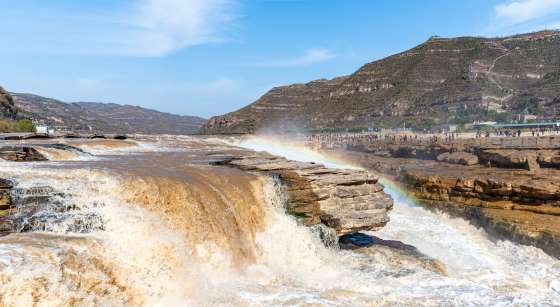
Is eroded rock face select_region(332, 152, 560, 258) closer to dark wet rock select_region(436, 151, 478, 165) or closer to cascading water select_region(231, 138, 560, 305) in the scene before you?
cascading water select_region(231, 138, 560, 305)

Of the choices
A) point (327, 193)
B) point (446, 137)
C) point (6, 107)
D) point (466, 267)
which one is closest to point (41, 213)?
point (327, 193)

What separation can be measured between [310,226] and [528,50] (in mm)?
95670

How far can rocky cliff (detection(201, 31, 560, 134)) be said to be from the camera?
78562 mm

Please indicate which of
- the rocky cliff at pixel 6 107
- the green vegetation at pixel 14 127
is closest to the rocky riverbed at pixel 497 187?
the green vegetation at pixel 14 127

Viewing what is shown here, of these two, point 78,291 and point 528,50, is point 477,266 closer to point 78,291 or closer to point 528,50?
point 78,291

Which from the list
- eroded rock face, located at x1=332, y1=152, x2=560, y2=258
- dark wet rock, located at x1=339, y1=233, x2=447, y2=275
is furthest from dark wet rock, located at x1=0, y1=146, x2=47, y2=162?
eroded rock face, located at x1=332, y1=152, x2=560, y2=258

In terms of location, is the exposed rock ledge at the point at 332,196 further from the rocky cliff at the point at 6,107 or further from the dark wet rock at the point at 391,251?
the rocky cliff at the point at 6,107

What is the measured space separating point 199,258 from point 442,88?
8793 cm

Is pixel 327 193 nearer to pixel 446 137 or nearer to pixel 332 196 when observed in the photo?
pixel 332 196

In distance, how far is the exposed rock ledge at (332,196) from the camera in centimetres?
1423

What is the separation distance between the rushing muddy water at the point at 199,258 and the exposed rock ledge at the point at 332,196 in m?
0.52

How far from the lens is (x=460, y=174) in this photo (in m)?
25.8

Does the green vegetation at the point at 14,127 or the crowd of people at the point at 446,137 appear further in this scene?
the crowd of people at the point at 446,137

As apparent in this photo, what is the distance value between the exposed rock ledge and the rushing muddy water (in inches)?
20.4
